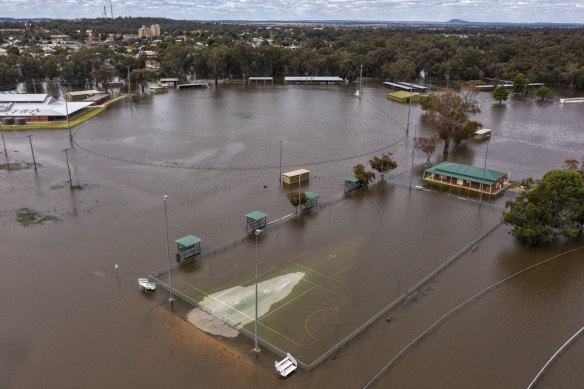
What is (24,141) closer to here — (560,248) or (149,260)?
(149,260)

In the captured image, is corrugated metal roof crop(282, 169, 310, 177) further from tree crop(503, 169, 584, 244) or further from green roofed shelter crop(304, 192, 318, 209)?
tree crop(503, 169, 584, 244)

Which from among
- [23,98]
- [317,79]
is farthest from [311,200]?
[317,79]

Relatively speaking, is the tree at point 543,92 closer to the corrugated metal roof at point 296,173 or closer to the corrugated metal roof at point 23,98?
the corrugated metal roof at point 296,173

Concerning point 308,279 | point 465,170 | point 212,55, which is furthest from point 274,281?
point 212,55

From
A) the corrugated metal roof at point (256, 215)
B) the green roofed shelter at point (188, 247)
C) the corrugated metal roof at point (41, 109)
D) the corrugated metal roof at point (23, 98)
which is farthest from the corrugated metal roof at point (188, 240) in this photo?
the corrugated metal roof at point (23, 98)

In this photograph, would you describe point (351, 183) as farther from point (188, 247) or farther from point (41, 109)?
point (41, 109)
